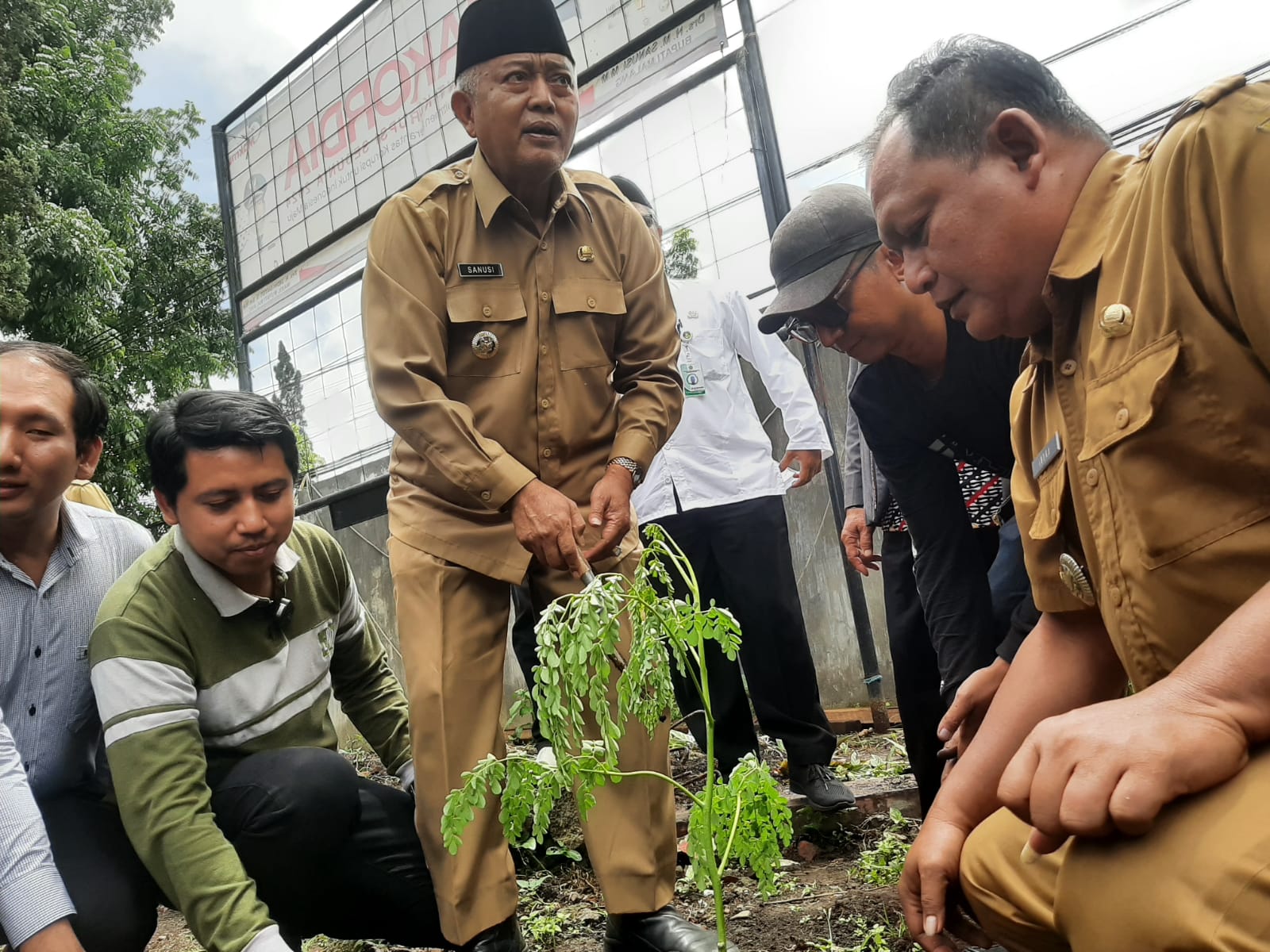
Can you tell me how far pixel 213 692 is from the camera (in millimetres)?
2264

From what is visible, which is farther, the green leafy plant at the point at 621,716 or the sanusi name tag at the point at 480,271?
the sanusi name tag at the point at 480,271

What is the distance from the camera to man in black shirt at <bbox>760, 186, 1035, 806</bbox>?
264 cm

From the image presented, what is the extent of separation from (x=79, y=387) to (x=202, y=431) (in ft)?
1.09

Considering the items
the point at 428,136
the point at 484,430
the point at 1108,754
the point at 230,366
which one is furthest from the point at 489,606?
the point at 230,366

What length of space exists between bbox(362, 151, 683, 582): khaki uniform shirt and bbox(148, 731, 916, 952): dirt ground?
1070 mm

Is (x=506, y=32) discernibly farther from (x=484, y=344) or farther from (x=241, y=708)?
(x=241, y=708)

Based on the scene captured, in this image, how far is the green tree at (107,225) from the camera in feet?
42.1

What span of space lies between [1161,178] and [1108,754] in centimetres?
67

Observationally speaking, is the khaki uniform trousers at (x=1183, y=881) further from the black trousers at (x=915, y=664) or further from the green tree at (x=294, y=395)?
the green tree at (x=294, y=395)

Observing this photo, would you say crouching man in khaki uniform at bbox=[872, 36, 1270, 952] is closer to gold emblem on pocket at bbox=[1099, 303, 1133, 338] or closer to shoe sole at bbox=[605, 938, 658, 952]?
gold emblem on pocket at bbox=[1099, 303, 1133, 338]

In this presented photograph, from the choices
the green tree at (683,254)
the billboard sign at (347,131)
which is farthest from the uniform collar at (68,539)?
the billboard sign at (347,131)

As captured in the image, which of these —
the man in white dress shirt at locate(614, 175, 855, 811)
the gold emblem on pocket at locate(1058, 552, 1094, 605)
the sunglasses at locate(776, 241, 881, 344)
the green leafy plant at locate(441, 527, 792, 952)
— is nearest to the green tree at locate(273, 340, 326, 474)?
the man in white dress shirt at locate(614, 175, 855, 811)

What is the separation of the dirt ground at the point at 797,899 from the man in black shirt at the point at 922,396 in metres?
0.58

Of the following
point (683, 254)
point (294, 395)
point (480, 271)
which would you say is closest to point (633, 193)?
point (683, 254)
